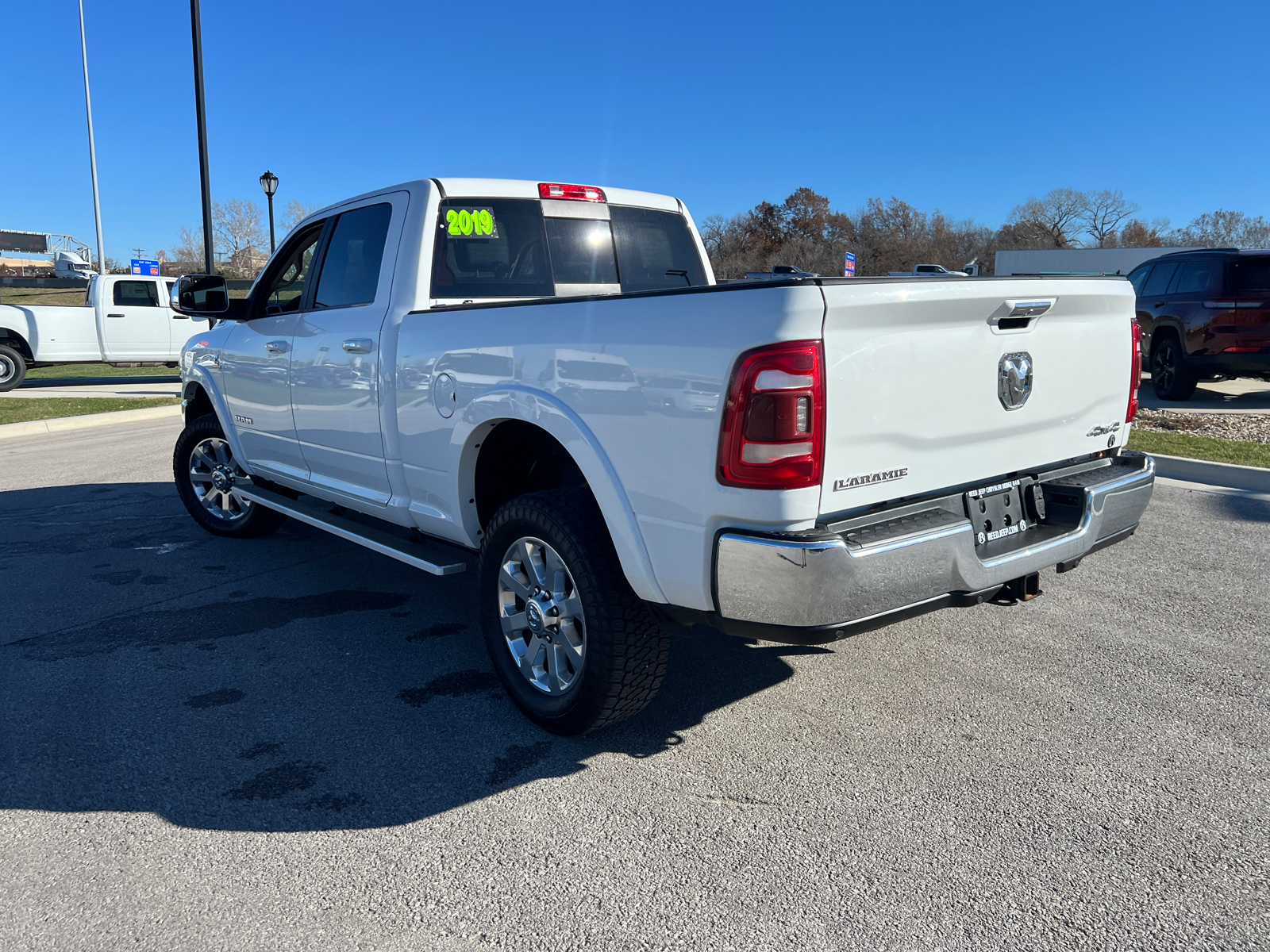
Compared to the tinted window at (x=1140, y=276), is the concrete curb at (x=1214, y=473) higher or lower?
lower

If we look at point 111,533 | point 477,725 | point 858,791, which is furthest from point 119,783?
point 111,533

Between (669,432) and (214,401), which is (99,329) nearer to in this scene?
(214,401)

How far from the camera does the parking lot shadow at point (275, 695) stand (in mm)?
3059

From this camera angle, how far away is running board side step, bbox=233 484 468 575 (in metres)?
3.86

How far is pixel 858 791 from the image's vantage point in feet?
9.82

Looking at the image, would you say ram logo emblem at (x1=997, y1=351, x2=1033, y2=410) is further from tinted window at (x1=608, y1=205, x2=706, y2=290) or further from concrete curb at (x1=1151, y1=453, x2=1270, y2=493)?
concrete curb at (x1=1151, y1=453, x2=1270, y2=493)

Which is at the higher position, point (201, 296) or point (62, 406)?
point (201, 296)

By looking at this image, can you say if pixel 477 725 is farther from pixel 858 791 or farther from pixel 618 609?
pixel 858 791

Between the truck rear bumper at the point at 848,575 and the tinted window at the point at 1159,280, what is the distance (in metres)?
10.9

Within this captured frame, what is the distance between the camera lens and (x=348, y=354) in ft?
14.3

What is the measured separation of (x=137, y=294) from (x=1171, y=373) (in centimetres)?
1840

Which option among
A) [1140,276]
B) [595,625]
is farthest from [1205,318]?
[595,625]

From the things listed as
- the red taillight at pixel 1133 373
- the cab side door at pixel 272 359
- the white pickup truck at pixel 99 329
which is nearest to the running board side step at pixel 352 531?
the cab side door at pixel 272 359

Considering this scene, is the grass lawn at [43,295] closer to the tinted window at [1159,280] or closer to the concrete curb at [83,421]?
the concrete curb at [83,421]
